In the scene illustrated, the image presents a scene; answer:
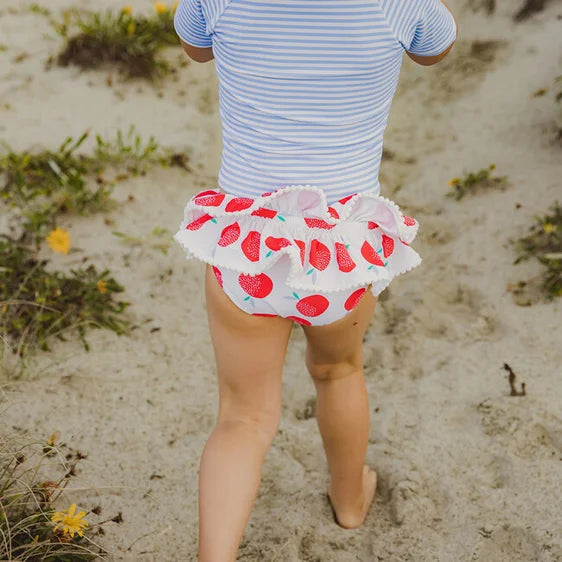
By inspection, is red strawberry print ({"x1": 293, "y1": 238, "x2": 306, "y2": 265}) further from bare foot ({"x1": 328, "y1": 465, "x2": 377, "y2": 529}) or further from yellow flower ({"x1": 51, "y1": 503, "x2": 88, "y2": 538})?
bare foot ({"x1": 328, "y1": 465, "x2": 377, "y2": 529})

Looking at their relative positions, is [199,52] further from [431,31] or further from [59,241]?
[59,241]

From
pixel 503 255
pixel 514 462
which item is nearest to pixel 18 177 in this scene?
pixel 503 255

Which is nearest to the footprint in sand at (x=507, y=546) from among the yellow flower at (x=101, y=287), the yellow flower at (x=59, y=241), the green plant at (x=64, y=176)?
the yellow flower at (x=101, y=287)

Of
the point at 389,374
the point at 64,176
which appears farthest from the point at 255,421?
the point at 64,176

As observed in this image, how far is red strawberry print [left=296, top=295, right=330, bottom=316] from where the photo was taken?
1553 mm

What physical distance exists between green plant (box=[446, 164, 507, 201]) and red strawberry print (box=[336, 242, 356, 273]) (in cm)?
203

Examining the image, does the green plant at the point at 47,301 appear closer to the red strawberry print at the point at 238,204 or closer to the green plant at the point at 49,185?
the green plant at the point at 49,185

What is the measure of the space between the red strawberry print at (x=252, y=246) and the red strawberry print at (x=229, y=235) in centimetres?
2

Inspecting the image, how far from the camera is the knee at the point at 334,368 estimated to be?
1803mm

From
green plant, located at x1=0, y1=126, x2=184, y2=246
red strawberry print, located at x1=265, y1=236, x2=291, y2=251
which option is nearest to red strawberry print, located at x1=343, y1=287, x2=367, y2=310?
red strawberry print, located at x1=265, y1=236, x2=291, y2=251

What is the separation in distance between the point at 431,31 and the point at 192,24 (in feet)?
1.69

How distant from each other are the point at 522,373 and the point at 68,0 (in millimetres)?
3926

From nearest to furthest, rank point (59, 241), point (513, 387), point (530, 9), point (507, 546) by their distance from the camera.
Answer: point (507, 546) < point (513, 387) < point (59, 241) < point (530, 9)

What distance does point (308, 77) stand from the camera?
143 cm
